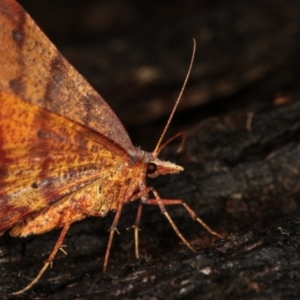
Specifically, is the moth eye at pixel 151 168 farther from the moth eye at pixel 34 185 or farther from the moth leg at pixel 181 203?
the moth eye at pixel 34 185

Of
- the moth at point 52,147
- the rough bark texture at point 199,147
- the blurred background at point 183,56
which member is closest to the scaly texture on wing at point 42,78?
the moth at point 52,147

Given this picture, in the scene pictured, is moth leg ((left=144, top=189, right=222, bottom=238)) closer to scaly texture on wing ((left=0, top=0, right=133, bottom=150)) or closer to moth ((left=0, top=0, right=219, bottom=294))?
moth ((left=0, top=0, right=219, bottom=294))

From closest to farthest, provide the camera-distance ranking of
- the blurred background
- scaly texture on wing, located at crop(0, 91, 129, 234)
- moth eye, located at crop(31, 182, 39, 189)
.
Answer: scaly texture on wing, located at crop(0, 91, 129, 234)
moth eye, located at crop(31, 182, 39, 189)
the blurred background

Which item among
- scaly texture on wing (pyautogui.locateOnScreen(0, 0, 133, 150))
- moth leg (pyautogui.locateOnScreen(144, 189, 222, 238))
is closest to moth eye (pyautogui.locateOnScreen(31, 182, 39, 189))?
scaly texture on wing (pyautogui.locateOnScreen(0, 0, 133, 150))

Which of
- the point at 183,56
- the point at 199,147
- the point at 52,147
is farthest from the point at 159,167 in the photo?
the point at 183,56

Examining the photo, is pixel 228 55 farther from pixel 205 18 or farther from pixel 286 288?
pixel 286 288

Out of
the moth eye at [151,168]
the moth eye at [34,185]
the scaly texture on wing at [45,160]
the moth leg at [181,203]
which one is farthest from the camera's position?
the moth eye at [151,168]

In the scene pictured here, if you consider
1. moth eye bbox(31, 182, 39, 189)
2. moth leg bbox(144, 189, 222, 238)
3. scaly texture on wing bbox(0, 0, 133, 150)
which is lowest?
moth leg bbox(144, 189, 222, 238)

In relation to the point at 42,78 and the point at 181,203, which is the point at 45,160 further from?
the point at 181,203
